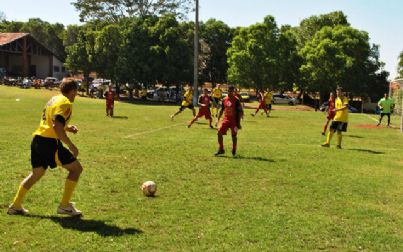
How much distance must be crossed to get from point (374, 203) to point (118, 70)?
4568 cm

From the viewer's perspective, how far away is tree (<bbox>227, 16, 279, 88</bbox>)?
57.5m

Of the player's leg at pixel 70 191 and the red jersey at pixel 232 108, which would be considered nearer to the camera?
the player's leg at pixel 70 191

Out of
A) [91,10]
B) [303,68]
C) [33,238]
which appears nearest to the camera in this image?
[33,238]

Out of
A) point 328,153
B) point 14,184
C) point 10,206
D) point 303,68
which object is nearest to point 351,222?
point 10,206

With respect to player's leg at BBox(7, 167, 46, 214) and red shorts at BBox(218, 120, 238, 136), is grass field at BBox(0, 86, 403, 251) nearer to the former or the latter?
player's leg at BBox(7, 167, 46, 214)

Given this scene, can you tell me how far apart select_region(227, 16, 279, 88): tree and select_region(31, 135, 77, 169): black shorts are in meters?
51.5

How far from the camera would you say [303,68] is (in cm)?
5762

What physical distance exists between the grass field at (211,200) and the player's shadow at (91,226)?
0.01 metres

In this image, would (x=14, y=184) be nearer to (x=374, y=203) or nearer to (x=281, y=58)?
(x=374, y=203)

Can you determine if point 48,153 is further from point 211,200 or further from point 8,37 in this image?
point 8,37

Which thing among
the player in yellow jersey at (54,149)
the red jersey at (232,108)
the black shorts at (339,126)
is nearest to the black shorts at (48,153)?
the player in yellow jersey at (54,149)

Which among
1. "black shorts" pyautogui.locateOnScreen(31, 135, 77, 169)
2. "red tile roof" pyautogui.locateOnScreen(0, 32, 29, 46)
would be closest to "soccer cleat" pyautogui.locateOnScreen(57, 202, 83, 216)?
"black shorts" pyautogui.locateOnScreen(31, 135, 77, 169)

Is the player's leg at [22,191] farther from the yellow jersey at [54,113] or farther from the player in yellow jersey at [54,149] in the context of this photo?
the yellow jersey at [54,113]

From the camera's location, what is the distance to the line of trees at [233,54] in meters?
52.4
